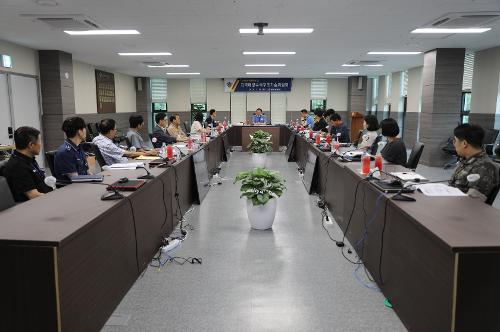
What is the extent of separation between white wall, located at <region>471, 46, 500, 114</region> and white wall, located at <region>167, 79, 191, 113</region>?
10.9m

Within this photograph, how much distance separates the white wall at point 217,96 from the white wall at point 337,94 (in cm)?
437

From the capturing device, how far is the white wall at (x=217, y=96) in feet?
52.2

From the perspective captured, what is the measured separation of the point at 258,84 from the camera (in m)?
15.5

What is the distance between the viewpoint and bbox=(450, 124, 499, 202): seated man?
2498 millimetres

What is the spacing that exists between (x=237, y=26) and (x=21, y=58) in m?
4.81

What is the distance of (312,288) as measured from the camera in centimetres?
275

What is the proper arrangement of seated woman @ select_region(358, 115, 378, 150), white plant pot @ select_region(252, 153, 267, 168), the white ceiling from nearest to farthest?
the white ceiling
seated woman @ select_region(358, 115, 378, 150)
white plant pot @ select_region(252, 153, 267, 168)

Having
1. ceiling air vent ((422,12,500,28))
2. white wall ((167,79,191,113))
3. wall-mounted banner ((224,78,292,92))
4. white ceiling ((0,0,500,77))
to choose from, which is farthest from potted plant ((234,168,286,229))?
white wall ((167,79,191,113))

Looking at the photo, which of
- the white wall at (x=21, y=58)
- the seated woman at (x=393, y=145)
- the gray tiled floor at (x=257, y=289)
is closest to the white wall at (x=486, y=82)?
the seated woman at (x=393, y=145)

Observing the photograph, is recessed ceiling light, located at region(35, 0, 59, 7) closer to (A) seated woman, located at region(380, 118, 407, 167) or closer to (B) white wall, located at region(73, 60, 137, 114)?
(A) seated woman, located at region(380, 118, 407, 167)

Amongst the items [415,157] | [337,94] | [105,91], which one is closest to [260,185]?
[415,157]

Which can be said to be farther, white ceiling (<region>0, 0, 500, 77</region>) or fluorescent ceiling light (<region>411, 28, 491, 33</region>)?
fluorescent ceiling light (<region>411, 28, 491, 33</region>)

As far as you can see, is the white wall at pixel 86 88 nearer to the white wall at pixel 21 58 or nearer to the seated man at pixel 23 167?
the white wall at pixel 21 58

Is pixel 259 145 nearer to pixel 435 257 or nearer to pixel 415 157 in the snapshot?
pixel 415 157
